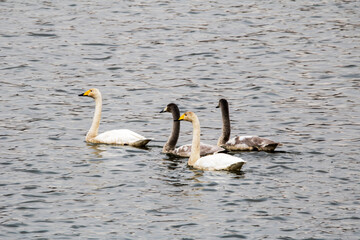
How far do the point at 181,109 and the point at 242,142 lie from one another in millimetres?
5175

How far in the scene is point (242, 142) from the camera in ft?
61.7

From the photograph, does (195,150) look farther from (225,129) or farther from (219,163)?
(225,129)

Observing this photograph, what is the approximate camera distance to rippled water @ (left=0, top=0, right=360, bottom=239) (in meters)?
14.1

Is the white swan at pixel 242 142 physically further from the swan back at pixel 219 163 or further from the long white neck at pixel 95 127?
the long white neck at pixel 95 127

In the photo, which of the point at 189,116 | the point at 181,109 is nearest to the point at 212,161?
the point at 189,116

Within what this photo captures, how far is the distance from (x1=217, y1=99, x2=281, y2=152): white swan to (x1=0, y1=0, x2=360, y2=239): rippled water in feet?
0.86

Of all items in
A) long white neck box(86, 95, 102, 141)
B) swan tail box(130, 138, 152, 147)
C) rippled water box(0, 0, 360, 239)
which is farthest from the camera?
long white neck box(86, 95, 102, 141)

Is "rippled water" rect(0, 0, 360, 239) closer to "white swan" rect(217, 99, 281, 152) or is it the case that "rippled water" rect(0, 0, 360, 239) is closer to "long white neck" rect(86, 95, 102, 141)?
"white swan" rect(217, 99, 281, 152)

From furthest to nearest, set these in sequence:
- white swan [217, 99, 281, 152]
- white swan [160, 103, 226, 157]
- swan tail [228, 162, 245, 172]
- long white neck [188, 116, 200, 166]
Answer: white swan [217, 99, 281, 152], white swan [160, 103, 226, 157], long white neck [188, 116, 200, 166], swan tail [228, 162, 245, 172]

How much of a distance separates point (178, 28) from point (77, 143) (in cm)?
1668

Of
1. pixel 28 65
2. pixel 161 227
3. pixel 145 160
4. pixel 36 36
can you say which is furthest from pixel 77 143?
pixel 36 36

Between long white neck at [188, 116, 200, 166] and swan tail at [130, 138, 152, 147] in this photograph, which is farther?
swan tail at [130, 138, 152, 147]

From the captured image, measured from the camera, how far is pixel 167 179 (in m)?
16.3

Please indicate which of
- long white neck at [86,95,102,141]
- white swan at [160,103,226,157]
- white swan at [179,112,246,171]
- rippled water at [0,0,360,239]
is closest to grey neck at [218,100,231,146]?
rippled water at [0,0,360,239]
